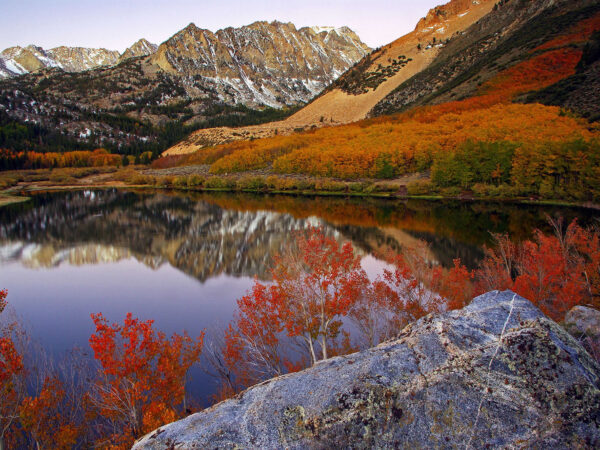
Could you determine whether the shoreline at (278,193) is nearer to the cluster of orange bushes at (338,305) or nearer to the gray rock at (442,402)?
the cluster of orange bushes at (338,305)

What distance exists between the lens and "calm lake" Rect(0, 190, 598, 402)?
27859mm

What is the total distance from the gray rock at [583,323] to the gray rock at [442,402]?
8.01 metres

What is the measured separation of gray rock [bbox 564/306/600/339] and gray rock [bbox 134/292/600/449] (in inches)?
315

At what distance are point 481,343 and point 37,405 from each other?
14316mm

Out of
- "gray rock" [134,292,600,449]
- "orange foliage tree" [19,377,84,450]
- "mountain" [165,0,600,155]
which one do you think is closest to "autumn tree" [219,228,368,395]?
"orange foliage tree" [19,377,84,450]

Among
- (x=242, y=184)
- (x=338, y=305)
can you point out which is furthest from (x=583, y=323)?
(x=242, y=184)

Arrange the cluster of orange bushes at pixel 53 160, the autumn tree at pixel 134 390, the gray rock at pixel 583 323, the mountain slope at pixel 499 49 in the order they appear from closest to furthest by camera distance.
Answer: the gray rock at pixel 583 323 < the autumn tree at pixel 134 390 < the mountain slope at pixel 499 49 < the cluster of orange bushes at pixel 53 160

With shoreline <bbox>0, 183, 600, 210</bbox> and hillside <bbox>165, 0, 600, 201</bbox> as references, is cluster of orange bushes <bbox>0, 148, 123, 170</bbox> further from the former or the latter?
hillside <bbox>165, 0, 600, 201</bbox>

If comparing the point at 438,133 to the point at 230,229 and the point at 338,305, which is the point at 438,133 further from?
the point at 338,305

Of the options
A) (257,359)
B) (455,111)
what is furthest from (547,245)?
(455,111)

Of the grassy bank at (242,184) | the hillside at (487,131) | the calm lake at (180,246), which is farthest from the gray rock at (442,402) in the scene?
the hillside at (487,131)

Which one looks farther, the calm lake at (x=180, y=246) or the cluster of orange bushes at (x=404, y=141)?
the cluster of orange bushes at (x=404, y=141)

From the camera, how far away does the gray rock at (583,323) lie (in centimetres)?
1095

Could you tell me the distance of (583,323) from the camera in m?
11.6
